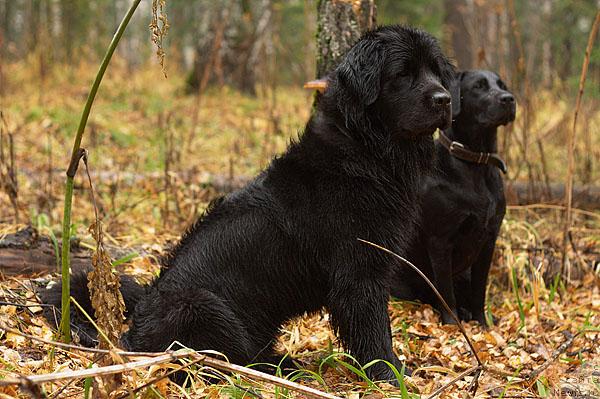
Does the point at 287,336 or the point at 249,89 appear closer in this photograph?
the point at 287,336

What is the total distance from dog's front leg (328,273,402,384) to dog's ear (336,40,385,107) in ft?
2.84

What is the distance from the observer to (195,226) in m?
3.54

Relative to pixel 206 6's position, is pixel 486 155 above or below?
below

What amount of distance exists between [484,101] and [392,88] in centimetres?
129

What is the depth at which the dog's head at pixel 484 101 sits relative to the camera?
4.33 meters

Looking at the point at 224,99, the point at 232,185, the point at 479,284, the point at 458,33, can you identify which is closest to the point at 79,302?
the point at 479,284

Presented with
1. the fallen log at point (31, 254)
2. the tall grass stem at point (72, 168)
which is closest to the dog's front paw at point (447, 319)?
the fallen log at point (31, 254)

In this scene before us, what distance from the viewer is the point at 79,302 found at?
136 inches

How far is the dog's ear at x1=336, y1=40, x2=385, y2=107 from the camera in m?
3.25

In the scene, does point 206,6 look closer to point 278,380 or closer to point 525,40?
point 278,380

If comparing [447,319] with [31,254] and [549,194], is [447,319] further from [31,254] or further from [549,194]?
[31,254]

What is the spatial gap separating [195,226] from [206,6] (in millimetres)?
11326

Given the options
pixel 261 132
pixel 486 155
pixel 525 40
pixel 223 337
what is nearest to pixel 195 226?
pixel 223 337

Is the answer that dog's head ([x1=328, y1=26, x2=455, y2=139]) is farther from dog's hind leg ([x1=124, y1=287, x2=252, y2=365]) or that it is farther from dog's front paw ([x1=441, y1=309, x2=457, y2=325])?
dog's front paw ([x1=441, y1=309, x2=457, y2=325])
